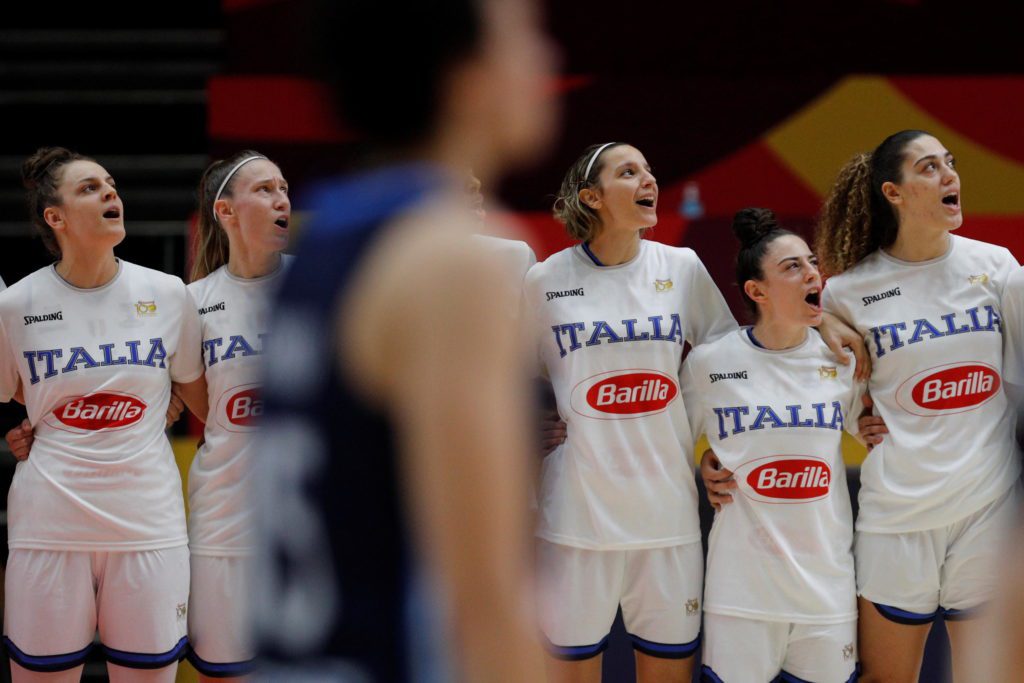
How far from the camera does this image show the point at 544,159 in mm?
8141

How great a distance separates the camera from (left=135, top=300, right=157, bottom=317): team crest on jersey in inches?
174

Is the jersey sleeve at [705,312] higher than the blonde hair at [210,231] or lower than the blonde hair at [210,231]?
lower

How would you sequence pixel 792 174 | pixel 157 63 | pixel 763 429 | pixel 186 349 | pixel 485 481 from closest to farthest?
pixel 485 481 < pixel 763 429 < pixel 186 349 < pixel 792 174 < pixel 157 63

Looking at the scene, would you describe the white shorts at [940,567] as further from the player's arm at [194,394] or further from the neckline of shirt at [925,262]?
the player's arm at [194,394]

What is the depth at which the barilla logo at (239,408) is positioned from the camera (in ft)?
14.4

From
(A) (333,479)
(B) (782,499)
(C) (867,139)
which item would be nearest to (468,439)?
(A) (333,479)

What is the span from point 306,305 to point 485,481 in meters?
0.28

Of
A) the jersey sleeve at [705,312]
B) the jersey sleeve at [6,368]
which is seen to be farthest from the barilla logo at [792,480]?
→ the jersey sleeve at [6,368]

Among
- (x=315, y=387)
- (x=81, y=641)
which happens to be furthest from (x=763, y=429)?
(x=315, y=387)

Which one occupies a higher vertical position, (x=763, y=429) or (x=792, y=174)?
(x=792, y=174)

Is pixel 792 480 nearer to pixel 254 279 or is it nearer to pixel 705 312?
pixel 705 312

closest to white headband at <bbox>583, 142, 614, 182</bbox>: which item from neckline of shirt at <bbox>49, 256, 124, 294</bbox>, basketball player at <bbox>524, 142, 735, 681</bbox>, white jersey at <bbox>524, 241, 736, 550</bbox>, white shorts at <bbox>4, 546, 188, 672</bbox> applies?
basketball player at <bbox>524, 142, 735, 681</bbox>

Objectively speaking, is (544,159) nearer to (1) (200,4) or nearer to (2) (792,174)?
(2) (792,174)

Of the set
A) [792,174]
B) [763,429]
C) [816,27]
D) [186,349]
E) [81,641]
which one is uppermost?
[816,27]
